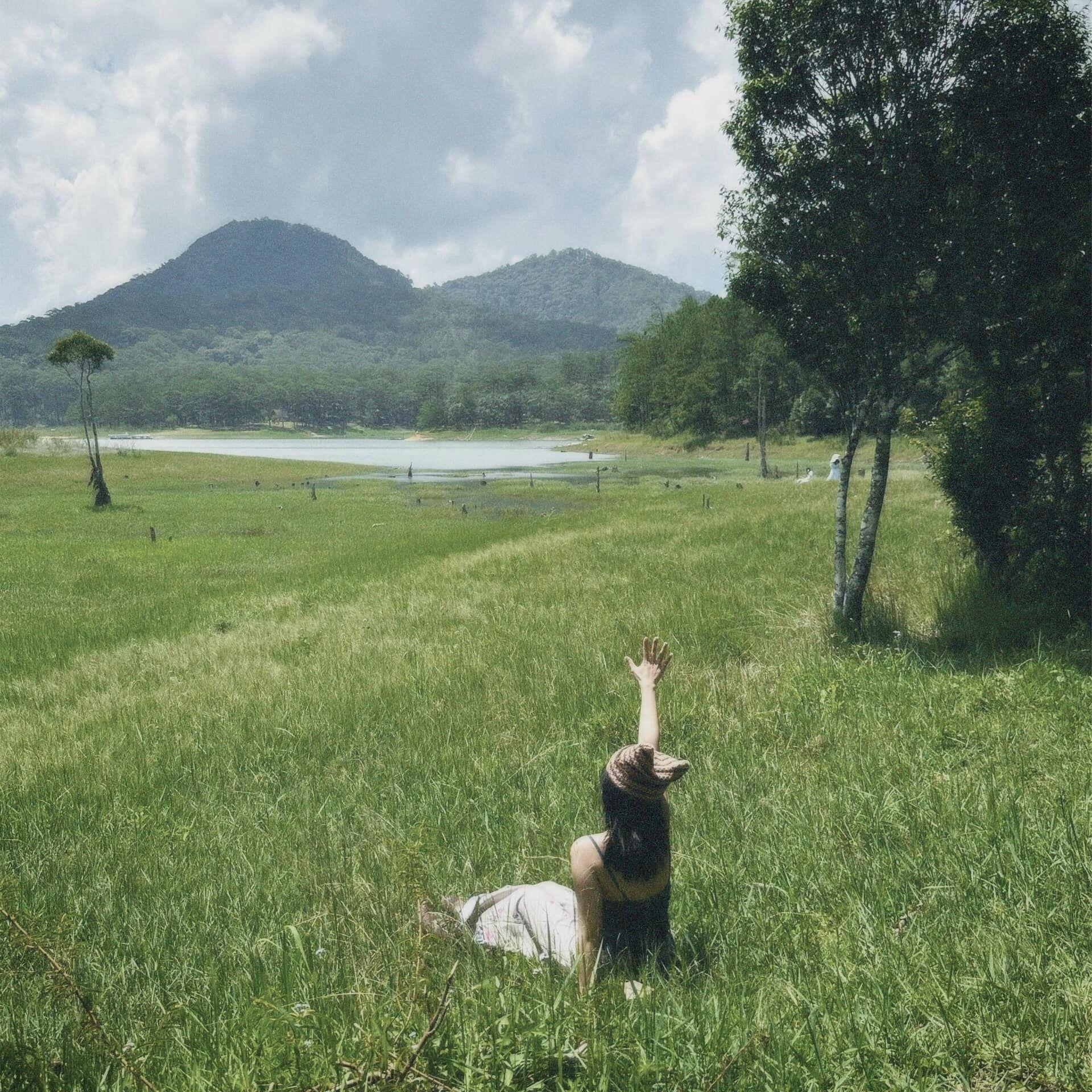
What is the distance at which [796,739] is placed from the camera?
21.2ft

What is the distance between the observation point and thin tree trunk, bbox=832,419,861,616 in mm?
9500

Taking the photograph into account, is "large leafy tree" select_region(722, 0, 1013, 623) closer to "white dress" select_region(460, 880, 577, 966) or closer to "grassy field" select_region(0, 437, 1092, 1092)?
"grassy field" select_region(0, 437, 1092, 1092)

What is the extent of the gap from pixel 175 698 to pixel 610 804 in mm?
7896

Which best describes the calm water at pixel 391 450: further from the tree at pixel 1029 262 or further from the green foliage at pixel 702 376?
the tree at pixel 1029 262

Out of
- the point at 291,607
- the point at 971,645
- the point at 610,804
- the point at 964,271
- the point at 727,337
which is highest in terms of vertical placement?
the point at 727,337

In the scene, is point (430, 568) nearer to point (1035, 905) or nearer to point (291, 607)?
point (291, 607)

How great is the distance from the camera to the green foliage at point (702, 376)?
83.3m

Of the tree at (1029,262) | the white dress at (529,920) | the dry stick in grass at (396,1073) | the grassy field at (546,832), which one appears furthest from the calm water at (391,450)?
the dry stick in grass at (396,1073)

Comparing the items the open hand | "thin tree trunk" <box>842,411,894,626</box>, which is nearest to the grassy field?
"thin tree trunk" <box>842,411,894,626</box>

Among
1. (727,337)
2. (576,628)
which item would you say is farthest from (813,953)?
(727,337)

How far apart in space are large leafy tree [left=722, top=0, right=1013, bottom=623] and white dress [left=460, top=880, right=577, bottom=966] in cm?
709

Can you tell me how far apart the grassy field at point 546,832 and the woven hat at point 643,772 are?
0.73 meters

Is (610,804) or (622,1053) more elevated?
(610,804)

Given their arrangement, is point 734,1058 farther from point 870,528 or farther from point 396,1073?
point 870,528
